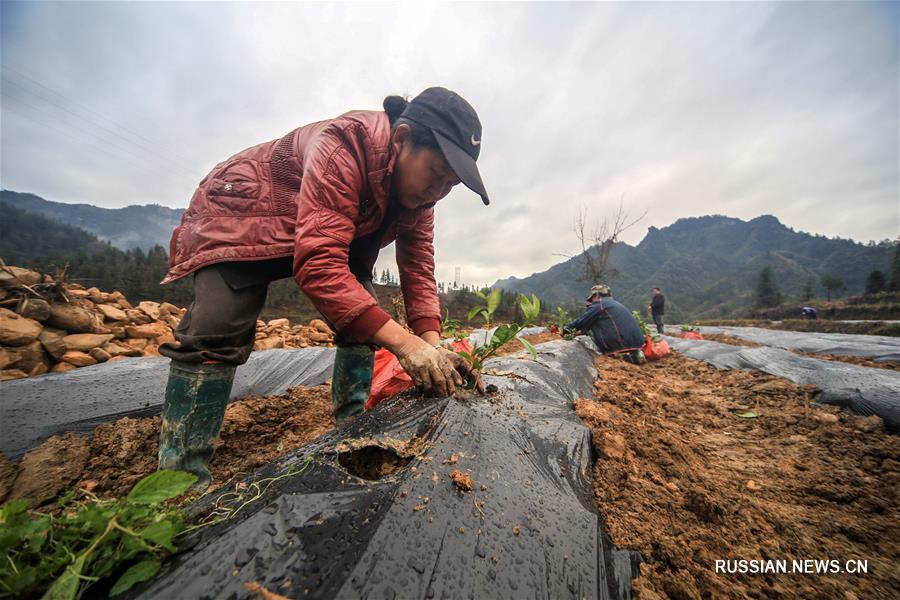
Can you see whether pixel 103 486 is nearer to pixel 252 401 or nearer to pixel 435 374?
pixel 252 401

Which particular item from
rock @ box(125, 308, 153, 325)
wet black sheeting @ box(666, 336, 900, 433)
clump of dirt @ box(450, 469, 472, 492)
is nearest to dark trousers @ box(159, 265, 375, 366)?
clump of dirt @ box(450, 469, 472, 492)

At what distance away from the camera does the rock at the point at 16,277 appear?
2350mm

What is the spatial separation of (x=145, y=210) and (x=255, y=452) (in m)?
120

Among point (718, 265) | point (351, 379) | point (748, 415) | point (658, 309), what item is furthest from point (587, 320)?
point (718, 265)

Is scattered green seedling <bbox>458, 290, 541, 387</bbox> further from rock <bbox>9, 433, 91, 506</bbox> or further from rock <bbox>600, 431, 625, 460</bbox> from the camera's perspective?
rock <bbox>9, 433, 91, 506</bbox>

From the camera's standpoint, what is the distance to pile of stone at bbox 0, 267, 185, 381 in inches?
83.8

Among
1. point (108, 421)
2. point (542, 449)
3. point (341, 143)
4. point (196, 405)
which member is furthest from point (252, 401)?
point (542, 449)

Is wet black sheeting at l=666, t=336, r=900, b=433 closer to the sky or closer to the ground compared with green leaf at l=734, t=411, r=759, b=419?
Result: closer to the sky

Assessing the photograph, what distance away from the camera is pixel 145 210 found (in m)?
87.2

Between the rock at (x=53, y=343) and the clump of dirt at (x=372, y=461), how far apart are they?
288 cm

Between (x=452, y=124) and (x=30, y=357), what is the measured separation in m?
3.14

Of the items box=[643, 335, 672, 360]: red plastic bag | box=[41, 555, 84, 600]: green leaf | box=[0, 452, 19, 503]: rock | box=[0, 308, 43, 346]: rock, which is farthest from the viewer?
box=[643, 335, 672, 360]: red plastic bag

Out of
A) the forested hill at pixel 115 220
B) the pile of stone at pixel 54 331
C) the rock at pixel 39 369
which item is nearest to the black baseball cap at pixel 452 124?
the pile of stone at pixel 54 331

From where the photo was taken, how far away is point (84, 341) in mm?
2480
